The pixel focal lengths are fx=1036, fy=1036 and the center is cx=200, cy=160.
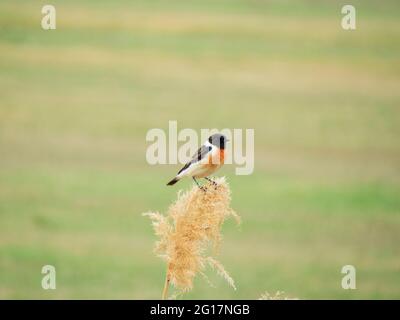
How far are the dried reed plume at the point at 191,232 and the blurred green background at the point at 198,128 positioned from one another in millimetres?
6360

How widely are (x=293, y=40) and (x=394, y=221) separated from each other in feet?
42.3

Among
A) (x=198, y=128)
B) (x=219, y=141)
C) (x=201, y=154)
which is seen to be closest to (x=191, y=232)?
(x=201, y=154)

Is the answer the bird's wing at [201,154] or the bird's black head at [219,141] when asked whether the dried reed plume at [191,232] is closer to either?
the bird's wing at [201,154]

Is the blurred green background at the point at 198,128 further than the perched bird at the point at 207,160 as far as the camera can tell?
Yes

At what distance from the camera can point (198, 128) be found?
23812mm

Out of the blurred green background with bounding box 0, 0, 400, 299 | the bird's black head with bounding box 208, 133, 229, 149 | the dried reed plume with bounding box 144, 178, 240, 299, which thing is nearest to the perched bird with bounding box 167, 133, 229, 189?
the bird's black head with bounding box 208, 133, 229, 149

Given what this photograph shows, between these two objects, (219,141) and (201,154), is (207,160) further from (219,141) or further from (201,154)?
(219,141)

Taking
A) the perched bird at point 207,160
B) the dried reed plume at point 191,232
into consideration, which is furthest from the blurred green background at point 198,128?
the dried reed plume at point 191,232

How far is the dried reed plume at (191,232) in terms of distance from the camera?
8.78 meters

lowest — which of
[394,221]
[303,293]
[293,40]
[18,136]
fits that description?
[303,293]

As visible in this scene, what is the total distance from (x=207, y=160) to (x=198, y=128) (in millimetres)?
13052
